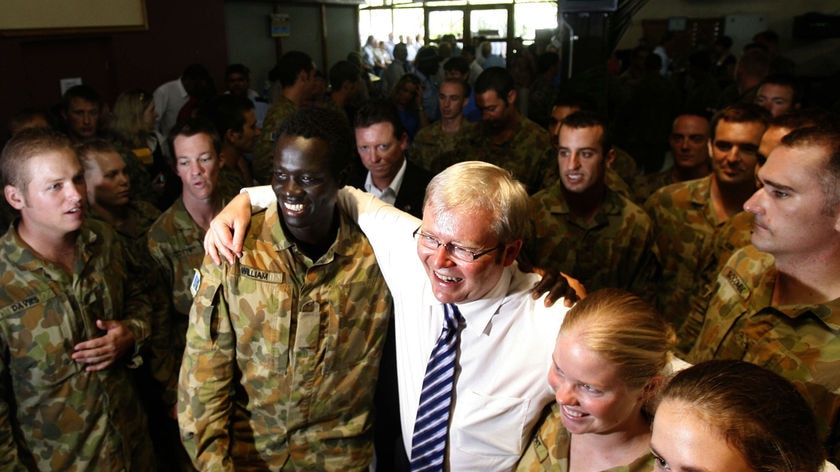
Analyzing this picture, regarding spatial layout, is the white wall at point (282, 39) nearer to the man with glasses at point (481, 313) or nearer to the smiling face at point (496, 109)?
the smiling face at point (496, 109)

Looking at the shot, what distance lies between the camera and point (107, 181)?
107 inches

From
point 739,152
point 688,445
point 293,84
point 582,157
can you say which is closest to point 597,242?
point 582,157

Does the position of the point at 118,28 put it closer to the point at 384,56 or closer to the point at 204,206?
the point at 204,206

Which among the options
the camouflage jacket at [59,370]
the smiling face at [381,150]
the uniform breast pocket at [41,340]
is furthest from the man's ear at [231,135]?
the uniform breast pocket at [41,340]

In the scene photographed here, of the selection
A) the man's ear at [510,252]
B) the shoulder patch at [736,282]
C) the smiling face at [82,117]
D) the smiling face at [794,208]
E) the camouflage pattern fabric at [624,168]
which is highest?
the smiling face at [82,117]

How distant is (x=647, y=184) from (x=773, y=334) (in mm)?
2337

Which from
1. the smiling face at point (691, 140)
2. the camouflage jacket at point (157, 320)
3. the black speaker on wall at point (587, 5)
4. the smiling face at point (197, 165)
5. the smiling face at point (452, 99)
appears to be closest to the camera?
the camouflage jacket at point (157, 320)

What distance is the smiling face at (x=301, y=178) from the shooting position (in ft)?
5.81

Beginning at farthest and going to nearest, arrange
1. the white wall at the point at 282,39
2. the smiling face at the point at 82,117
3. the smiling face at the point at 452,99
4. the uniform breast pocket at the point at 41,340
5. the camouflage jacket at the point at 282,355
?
1. the white wall at the point at 282,39
2. the smiling face at the point at 452,99
3. the smiling face at the point at 82,117
4. the uniform breast pocket at the point at 41,340
5. the camouflage jacket at the point at 282,355

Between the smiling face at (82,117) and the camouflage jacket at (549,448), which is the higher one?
the smiling face at (82,117)

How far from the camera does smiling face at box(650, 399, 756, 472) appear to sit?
99cm

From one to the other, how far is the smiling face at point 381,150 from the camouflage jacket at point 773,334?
1.65 meters

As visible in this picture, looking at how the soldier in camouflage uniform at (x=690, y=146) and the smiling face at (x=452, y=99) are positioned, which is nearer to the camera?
the soldier in camouflage uniform at (x=690, y=146)

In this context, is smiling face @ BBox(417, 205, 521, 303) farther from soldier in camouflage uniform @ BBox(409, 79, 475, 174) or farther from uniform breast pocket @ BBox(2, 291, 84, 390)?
soldier in camouflage uniform @ BBox(409, 79, 475, 174)
